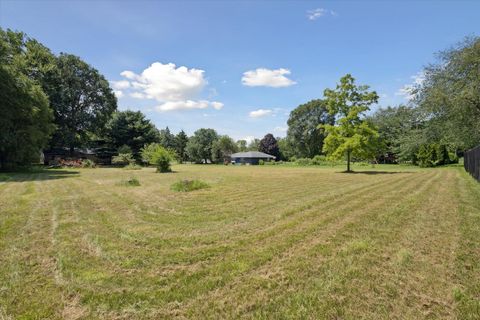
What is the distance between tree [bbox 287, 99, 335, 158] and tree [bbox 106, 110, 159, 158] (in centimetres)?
3414

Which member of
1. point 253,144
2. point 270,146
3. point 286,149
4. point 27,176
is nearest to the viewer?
point 27,176

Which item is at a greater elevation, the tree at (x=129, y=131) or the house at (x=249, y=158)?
the tree at (x=129, y=131)

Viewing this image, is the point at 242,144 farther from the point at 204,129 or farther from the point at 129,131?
the point at 129,131

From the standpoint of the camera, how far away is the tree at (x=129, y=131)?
4197cm

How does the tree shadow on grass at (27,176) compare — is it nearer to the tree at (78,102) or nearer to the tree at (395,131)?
the tree at (78,102)

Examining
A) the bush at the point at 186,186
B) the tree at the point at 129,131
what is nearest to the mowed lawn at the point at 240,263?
the bush at the point at 186,186

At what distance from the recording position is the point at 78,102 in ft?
128

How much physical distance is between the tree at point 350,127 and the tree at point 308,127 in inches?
1424

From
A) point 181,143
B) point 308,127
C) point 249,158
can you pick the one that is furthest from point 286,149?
point 181,143

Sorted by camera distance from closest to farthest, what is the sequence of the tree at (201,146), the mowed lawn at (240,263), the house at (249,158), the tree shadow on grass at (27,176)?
the mowed lawn at (240,263) < the tree shadow on grass at (27,176) < the tree at (201,146) < the house at (249,158)

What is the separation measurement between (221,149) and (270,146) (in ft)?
51.1

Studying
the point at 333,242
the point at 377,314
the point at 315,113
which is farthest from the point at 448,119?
the point at 315,113

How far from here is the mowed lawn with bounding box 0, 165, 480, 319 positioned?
104 inches

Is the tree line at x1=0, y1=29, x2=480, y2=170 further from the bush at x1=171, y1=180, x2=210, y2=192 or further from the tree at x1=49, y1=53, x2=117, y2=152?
the bush at x1=171, y1=180, x2=210, y2=192
